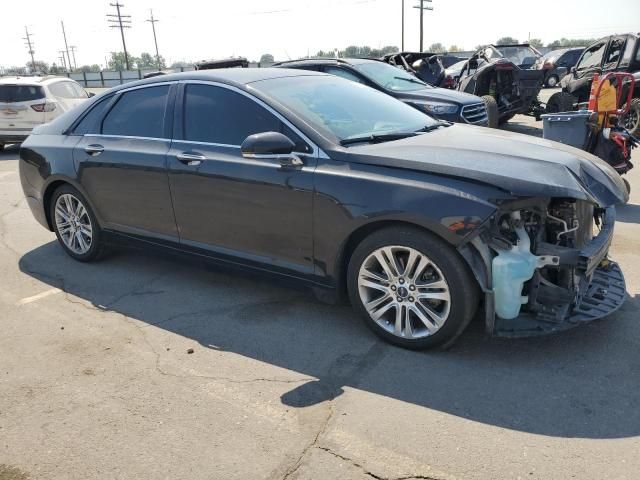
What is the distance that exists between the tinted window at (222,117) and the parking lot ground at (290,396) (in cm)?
105

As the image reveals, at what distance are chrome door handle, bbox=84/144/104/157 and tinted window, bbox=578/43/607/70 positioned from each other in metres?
11.6

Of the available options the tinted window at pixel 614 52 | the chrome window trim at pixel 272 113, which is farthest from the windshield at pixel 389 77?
the chrome window trim at pixel 272 113

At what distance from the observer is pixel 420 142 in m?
3.69

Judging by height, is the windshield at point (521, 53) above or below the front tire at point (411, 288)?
above

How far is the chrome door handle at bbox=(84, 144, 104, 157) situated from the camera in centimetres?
481

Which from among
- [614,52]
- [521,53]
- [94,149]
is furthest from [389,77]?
[521,53]

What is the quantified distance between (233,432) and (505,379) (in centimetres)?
152

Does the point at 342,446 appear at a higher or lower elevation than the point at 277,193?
lower

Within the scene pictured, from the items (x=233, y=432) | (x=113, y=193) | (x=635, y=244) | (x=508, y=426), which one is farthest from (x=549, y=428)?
(x=113, y=193)

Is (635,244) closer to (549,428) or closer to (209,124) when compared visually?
(549,428)

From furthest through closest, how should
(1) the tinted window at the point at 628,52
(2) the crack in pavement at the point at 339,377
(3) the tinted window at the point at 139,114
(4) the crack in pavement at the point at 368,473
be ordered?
(1) the tinted window at the point at 628,52 < (3) the tinted window at the point at 139,114 < (2) the crack in pavement at the point at 339,377 < (4) the crack in pavement at the point at 368,473

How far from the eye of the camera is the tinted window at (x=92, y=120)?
4.96 m

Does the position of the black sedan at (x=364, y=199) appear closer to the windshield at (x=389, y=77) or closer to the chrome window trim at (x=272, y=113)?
the chrome window trim at (x=272, y=113)

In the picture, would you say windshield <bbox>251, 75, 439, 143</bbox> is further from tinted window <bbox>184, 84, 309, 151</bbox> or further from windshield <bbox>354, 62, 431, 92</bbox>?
windshield <bbox>354, 62, 431, 92</bbox>
